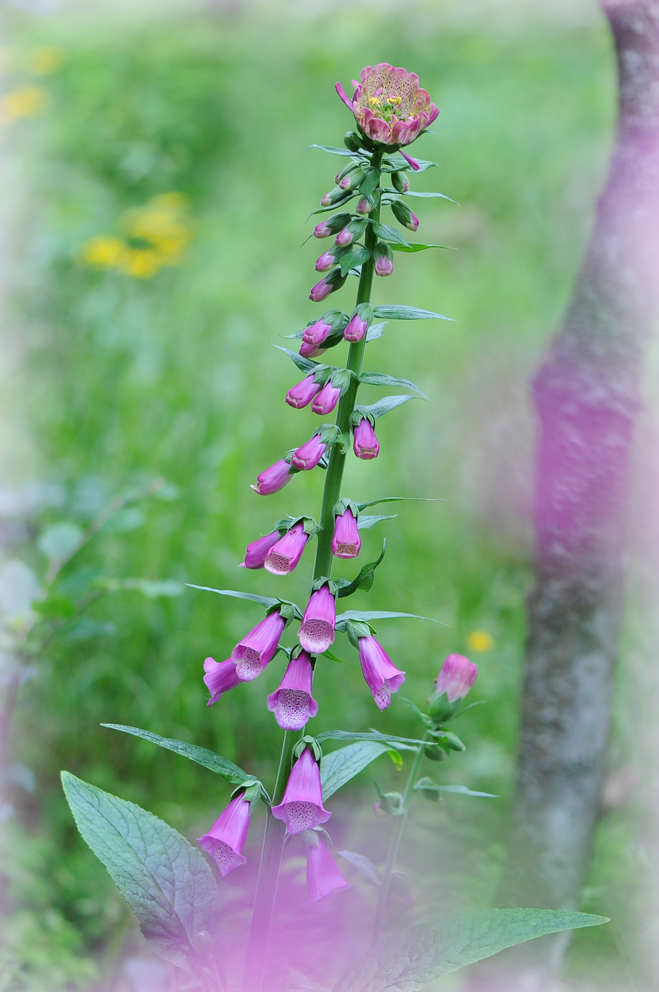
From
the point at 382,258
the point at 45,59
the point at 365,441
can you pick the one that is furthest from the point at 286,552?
the point at 45,59

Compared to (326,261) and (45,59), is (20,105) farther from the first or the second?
(326,261)

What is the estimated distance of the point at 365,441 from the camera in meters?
1.07

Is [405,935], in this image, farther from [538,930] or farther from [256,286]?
[256,286]

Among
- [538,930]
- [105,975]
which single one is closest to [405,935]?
[538,930]

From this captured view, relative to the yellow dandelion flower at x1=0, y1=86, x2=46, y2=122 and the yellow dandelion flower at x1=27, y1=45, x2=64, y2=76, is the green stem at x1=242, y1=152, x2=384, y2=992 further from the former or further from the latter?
the yellow dandelion flower at x1=27, y1=45, x2=64, y2=76

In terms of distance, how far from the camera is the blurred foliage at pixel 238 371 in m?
2.27

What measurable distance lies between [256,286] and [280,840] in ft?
12.4

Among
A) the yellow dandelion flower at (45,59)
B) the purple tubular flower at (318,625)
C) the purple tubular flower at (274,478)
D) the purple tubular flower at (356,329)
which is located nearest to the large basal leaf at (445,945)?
the purple tubular flower at (318,625)

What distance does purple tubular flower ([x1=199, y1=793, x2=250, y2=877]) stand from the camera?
109cm

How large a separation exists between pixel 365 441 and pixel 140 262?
2.86 meters

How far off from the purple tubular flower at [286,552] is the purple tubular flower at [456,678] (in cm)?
39

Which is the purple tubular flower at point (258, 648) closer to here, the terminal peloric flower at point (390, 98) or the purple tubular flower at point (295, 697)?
the purple tubular flower at point (295, 697)

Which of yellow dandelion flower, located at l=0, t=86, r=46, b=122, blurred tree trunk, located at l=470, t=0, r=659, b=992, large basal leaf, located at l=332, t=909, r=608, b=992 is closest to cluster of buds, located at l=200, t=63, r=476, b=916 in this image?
large basal leaf, located at l=332, t=909, r=608, b=992

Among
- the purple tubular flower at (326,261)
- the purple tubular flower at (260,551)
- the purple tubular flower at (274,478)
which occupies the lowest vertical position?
the purple tubular flower at (260,551)
